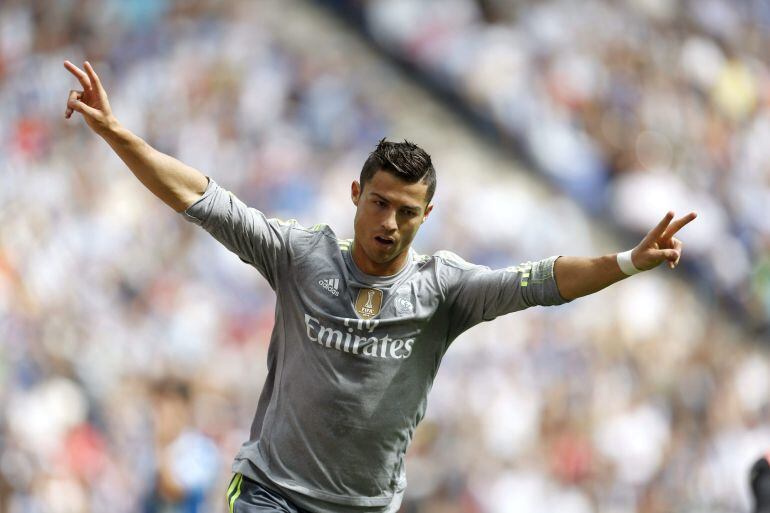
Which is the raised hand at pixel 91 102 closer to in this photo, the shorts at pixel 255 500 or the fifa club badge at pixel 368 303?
the fifa club badge at pixel 368 303

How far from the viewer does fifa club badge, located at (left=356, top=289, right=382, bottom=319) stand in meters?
4.51

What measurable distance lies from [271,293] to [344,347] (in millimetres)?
7180

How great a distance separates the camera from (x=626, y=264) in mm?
4258

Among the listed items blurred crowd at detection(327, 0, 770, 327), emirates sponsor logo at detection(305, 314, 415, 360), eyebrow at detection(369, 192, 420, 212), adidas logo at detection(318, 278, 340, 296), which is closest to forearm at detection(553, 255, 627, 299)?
eyebrow at detection(369, 192, 420, 212)

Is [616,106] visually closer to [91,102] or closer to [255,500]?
[255,500]

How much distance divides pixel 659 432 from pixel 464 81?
460 cm

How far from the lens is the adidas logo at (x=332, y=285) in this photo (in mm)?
4520

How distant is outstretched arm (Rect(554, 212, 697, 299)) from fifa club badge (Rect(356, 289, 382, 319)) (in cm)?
71

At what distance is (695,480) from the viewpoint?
12.5 m

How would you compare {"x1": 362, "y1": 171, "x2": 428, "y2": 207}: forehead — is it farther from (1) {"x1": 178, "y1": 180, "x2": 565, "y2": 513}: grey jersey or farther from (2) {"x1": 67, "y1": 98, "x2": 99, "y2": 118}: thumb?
(2) {"x1": 67, "y1": 98, "x2": 99, "y2": 118}: thumb

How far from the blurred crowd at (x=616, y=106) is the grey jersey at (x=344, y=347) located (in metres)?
9.29

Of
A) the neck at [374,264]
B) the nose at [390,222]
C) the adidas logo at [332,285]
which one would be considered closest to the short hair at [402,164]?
the nose at [390,222]

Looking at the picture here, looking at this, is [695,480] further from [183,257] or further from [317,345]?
[317,345]

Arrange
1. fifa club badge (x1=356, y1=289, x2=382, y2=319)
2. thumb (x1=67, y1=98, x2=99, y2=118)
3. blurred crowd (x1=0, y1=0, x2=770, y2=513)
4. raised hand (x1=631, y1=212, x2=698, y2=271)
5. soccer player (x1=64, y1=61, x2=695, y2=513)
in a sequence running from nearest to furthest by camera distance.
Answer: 1. thumb (x1=67, y1=98, x2=99, y2=118)
2. raised hand (x1=631, y1=212, x2=698, y2=271)
3. soccer player (x1=64, y1=61, x2=695, y2=513)
4. fifa club badge (x1=356, y1=289, x2=382, y2=319)
5. blurred crowd (x1=0, y1=0, x2=770, y2=513)
